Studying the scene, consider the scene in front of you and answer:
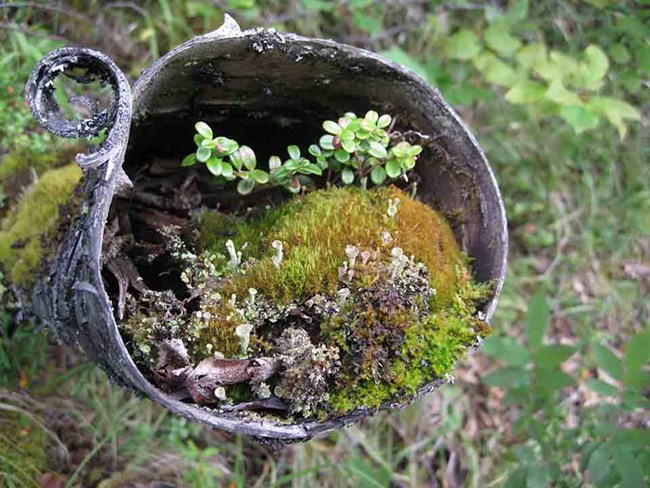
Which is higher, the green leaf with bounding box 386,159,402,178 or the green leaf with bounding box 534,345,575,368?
the green leaf with bounding box 386,159,402,178

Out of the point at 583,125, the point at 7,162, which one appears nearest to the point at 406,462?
the point at 583,125

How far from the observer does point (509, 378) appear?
82.8 inches

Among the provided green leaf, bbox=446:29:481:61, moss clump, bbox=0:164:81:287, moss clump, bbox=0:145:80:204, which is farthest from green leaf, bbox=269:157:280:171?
green leaf, bbox=446:29:481:61

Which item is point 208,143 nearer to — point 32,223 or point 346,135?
point 346,135

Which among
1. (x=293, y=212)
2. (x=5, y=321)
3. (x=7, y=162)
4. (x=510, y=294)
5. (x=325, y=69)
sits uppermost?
(x=325, y=69)

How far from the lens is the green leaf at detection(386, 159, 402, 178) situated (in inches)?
60.4

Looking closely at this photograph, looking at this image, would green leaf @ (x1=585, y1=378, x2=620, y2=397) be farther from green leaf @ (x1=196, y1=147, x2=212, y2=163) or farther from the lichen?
green leaf @ (x1=196, y1=147, x2=212, y2=163)

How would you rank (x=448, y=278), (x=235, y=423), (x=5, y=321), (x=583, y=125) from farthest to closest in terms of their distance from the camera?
(x=583, y=125) → (x=5, y=321) → (x=448, y=278) → (x=235, y=423)

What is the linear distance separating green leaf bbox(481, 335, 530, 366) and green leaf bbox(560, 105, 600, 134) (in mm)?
814

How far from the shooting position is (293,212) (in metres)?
1.56

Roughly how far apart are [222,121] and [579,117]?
1334mm

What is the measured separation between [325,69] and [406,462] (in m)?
1.74

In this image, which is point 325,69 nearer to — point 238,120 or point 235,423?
point 238,120

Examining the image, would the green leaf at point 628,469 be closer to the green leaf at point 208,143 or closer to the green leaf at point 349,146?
the green leaf at point 349,146
